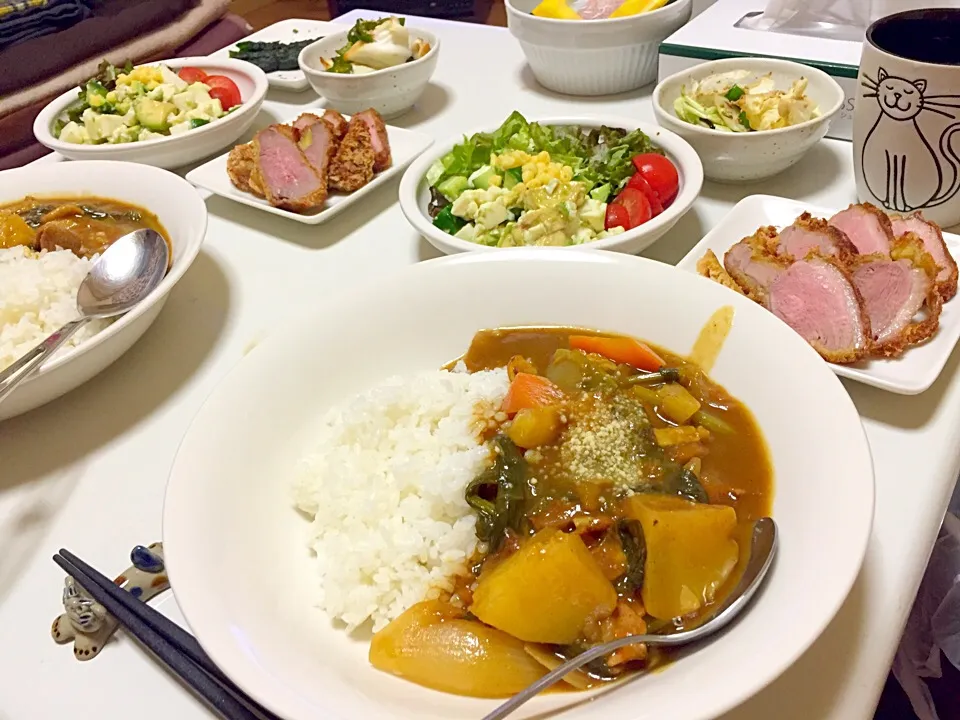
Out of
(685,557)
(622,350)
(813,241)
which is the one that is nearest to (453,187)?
(622,350)

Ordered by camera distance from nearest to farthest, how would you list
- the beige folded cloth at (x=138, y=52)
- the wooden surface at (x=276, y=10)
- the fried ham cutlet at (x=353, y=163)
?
the fried ham cutlet at (x=353, y=163) → the beige folded cloth at (x=138, y=52) → the wooden surface at (x=276, y=10)

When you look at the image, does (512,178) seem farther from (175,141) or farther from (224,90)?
(224,90)

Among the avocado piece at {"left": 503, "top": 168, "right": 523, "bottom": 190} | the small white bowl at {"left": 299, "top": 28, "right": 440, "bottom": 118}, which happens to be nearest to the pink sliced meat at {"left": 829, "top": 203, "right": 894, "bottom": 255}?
the avocado piece at {"left": 503, "top": 168, "right": 523, "bottom": 190}

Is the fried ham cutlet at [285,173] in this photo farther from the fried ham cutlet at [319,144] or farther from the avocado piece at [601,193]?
the avocado piece at [601,193]

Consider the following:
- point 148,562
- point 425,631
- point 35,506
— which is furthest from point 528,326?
point 35,506

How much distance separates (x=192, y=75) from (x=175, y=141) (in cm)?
59

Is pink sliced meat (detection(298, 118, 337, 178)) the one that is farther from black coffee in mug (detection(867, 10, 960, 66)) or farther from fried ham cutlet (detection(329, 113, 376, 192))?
black coffee in mug (detection(867, 10, 960, 66))

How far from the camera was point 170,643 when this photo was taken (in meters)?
1.07

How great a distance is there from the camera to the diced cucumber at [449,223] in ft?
6.04

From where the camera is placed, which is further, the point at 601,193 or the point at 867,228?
the point at 601,193

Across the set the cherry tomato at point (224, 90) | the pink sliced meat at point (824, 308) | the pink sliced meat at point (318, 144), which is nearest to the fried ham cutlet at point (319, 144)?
the pink sliced meat at point (318, 144)

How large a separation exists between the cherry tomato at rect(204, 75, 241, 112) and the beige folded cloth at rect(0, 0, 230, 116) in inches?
47.1

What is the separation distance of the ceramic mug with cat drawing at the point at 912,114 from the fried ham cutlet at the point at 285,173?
4.56 feet

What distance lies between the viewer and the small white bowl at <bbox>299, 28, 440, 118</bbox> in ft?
8.09
